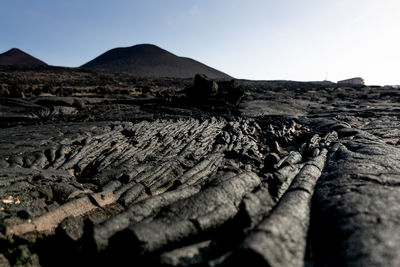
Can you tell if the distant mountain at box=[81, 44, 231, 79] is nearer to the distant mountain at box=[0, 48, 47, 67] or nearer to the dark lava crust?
the distant mountain at box=[0, 48, 47, 67]

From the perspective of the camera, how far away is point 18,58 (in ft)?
352

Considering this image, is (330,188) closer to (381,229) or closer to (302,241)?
(381,229)

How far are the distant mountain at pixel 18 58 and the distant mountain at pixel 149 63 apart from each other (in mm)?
19868

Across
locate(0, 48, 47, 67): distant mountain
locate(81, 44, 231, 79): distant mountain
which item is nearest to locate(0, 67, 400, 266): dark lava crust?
locate(81, 44, 231, 79): distant mountain

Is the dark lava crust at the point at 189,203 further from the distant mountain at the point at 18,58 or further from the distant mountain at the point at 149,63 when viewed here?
the distant mountain at the point at 18,58

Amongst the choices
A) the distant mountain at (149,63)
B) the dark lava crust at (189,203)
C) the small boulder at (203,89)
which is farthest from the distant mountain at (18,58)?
the dark lava crust at (189,203)

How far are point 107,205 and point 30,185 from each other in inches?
84.5

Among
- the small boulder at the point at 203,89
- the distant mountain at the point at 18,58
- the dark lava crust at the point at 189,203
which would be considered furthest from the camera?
the distant mountain at the point at 18,58

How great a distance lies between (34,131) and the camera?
1140 cm

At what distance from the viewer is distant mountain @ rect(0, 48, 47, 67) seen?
104 m

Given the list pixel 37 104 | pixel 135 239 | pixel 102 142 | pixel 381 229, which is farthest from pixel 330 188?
pixel 37 104

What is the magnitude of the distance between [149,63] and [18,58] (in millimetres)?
55580

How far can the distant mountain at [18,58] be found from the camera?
342 feet

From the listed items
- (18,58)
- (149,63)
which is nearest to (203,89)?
(149,63)
